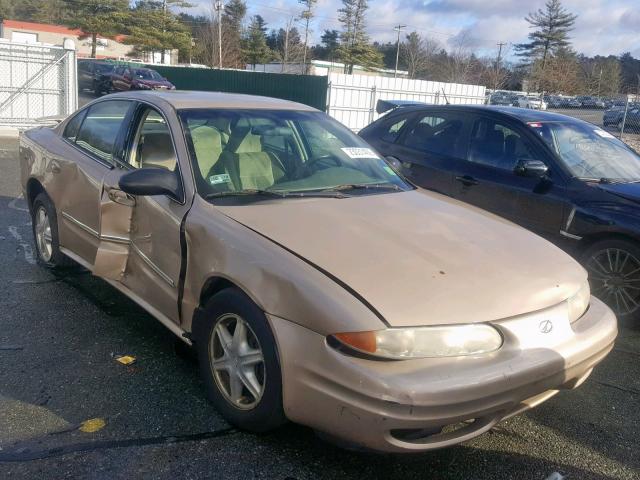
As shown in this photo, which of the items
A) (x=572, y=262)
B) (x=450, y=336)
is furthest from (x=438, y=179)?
(x=450, y=336)

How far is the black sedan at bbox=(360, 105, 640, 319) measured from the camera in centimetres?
460

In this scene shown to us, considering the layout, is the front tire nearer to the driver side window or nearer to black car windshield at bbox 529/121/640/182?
the driver side window

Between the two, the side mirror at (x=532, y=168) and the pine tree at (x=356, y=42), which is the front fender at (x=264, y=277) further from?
the pine tree at (x=356, y=42)

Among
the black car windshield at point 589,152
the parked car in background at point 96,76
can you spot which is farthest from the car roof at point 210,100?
the parked car in background at point 96,76

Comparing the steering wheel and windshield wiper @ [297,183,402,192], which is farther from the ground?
the steering wheel

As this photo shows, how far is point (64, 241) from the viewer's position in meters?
4.64

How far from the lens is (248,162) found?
3.63m

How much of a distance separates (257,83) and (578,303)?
82.9 ft

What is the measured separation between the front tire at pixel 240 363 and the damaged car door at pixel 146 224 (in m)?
0.42

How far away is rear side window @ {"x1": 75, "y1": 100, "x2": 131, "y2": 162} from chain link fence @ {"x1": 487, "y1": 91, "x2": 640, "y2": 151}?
22.1 m

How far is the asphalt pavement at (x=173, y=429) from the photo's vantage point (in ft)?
8.76

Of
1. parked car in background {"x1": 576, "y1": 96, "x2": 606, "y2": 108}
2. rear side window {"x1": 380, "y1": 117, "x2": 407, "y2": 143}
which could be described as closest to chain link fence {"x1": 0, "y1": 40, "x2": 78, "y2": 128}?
rear side window {"x1": 380, "y1": 117, "x2": 407, "y2": 143}

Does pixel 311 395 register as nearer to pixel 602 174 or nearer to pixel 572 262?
pixel 572 262

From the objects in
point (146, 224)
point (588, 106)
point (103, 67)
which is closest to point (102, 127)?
point (146, 224)
